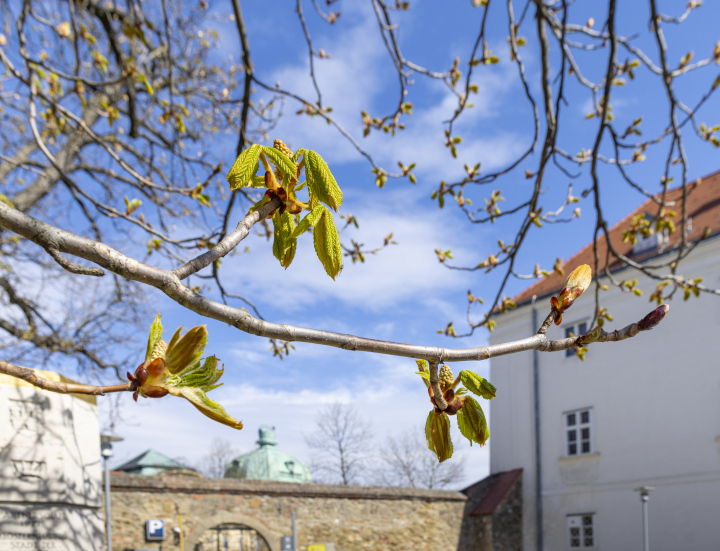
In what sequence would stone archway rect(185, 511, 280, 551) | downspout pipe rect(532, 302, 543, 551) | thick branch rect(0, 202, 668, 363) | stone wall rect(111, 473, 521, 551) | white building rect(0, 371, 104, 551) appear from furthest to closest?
downspout pipe rect(532, 302, 543, 551) < stone archway rect(185, 511, 280, 551) < stone wall rect(111, 473, 521, 551) < white building rect(0, 371, 104, 551) < thick branch rect(0, 202, 668, 363)

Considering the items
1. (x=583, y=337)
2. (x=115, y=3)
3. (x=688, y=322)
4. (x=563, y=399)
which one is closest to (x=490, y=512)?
(x=563, y=399)

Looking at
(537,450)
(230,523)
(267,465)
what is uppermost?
(537,450)

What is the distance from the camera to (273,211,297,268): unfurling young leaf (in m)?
0.82

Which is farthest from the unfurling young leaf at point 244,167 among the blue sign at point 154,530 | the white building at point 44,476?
the blue sign at point 154,530

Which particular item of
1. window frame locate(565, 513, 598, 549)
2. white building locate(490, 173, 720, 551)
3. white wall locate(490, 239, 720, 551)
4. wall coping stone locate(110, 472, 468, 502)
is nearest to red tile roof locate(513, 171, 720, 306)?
white building locate(490, 173, 720, 551)

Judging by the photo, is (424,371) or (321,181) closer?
(321,181)

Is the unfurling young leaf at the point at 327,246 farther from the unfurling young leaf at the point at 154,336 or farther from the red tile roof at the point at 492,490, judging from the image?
the red tile roof at the point at 492,490

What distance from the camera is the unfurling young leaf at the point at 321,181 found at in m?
A: 0.71

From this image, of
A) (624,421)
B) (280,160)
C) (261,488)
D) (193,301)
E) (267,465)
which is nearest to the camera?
(193,301)

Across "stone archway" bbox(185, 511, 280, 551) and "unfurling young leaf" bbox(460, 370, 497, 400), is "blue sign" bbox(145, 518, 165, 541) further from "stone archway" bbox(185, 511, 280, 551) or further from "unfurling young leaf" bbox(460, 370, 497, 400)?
→ "unfurling young leaf" bbox(460, 370, 497, 400)

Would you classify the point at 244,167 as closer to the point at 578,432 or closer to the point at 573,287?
the point at 573,287

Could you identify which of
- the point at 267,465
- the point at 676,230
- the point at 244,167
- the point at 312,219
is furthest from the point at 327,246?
the point at 267,465

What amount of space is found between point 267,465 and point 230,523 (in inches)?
279

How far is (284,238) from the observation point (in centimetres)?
82
